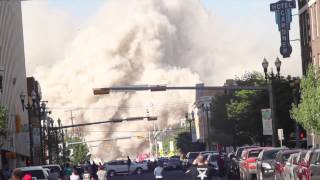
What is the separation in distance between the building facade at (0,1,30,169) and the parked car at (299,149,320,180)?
58598mm

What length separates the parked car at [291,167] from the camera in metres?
32.5

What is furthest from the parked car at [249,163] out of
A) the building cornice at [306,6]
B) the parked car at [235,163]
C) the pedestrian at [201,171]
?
the building cornice at [306,6]

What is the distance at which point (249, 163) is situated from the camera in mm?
47469

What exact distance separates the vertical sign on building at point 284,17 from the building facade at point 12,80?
25.5 metres

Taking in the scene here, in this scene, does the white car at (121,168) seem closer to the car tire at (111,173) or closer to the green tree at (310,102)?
the car tire at (111,173)

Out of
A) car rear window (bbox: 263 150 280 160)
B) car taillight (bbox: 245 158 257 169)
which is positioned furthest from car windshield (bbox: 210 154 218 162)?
car rear window (bbox: 263 150 280 160)

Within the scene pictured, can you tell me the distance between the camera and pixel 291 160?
3378 centimetres

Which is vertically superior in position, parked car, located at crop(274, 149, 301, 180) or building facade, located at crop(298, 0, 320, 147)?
building facade, located at crop(298, 0, 320, 147)

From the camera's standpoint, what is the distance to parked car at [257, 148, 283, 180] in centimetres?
4141

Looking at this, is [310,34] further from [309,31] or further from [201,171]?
[201,171]

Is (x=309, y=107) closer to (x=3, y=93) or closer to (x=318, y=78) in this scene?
(x=318, y=78)

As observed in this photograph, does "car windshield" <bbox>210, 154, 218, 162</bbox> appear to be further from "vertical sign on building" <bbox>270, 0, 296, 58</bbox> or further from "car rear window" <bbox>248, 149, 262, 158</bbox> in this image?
"vertical sign on building" <bbox>270, 0, 296, 58</bbox>

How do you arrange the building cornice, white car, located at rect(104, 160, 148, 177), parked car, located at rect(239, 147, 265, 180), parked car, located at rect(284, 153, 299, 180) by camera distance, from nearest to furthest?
parked car, located at rect(284, 153, 299, 180) → parked car, located at rect(239, 147, 265, 180) → the building cornice → white car, located at rect(104, 160, 148, 177)

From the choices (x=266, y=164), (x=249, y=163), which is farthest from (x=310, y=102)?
(x=266, y=164)
